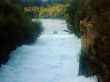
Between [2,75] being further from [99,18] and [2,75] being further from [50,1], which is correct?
[50,1]

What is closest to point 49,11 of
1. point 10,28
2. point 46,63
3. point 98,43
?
point 10,28

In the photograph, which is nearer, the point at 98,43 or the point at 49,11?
the point at 98,43

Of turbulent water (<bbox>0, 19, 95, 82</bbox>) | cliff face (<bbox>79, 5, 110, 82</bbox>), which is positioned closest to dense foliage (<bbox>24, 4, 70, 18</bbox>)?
turbulent water (<bbox>0, 19, 95, 82</bbox>)

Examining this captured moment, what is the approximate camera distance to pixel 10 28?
14.6 m

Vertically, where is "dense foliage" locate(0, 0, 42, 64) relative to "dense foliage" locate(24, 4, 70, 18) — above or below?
above

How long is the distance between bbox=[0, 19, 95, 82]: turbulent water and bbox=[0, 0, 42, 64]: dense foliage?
0.44 metres

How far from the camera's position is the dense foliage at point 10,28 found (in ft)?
46.5

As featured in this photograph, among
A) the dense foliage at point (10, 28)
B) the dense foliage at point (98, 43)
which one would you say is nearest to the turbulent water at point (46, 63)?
the dense foliage at point (10, 28)

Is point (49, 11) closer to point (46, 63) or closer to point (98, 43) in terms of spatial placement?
point (46, 63)

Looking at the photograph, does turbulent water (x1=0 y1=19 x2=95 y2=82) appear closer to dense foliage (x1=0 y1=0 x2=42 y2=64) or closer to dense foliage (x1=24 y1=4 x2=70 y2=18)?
dense foliage (x1=0 y1=0 x2=42 y2=64)

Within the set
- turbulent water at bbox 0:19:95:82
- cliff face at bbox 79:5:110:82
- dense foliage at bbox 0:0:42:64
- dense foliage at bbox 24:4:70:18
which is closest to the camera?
cliff face at bbox 79:5:110:82

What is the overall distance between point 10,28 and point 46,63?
2048mm

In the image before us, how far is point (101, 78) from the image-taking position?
10281 millimetres

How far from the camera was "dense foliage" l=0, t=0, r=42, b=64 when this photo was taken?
14174 millimetres
